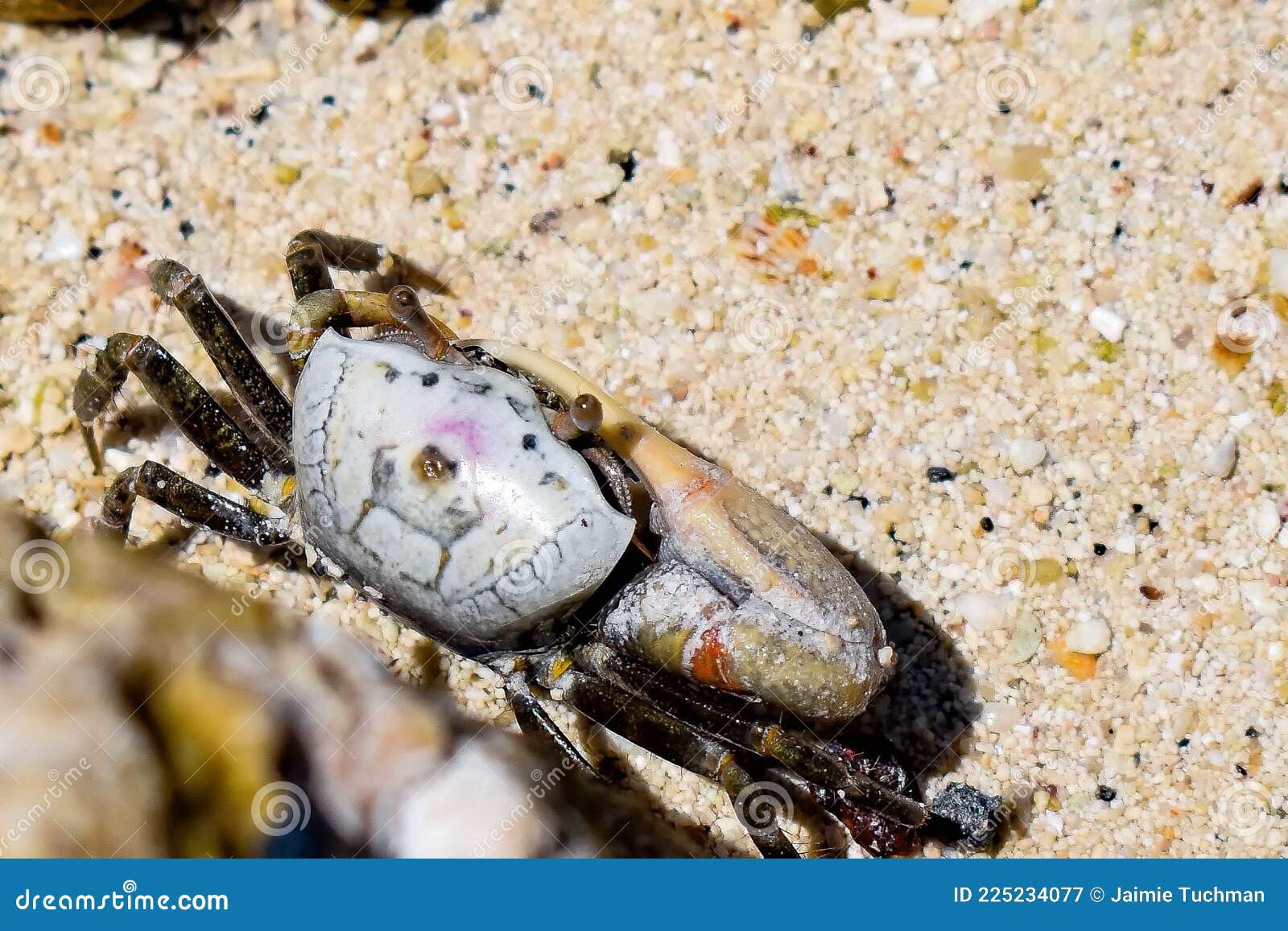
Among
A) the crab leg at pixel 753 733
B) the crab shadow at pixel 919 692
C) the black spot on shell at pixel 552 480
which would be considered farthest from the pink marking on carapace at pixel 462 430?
the crab shadow at pixel 919 692

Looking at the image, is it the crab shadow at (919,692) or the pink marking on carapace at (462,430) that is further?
the crab shadow at (919,692)

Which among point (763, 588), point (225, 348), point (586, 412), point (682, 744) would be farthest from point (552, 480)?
point (225, 348)

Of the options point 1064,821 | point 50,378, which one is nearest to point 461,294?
point 50,378

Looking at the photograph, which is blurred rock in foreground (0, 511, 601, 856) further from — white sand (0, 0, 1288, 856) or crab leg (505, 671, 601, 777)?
white sand (0, 0, 1288, 856)

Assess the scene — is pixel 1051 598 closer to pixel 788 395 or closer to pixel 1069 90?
pixel 788 395

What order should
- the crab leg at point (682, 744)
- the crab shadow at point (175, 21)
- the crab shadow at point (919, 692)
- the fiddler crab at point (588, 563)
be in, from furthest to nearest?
the crab shadow at point (175, 21) → the crab shadow at point (919, 692) → the crab leg at point (682, 744) → the fiddler crab at point (588, 563)

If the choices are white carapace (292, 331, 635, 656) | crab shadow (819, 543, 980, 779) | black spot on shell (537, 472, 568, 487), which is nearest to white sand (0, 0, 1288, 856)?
crab shadow (819, 543, 980, 779)

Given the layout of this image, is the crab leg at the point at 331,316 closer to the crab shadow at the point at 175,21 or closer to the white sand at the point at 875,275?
the white sand at the point at 875,275
